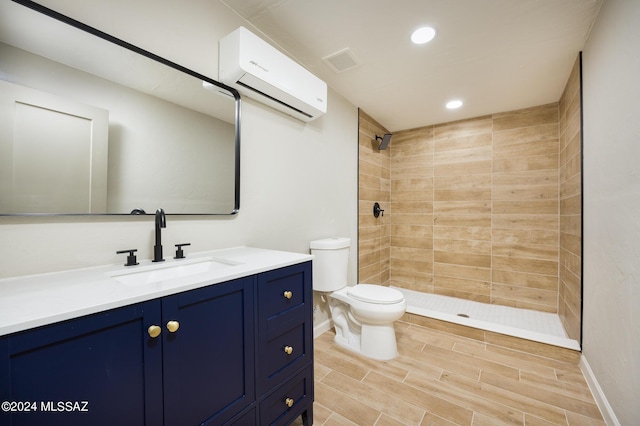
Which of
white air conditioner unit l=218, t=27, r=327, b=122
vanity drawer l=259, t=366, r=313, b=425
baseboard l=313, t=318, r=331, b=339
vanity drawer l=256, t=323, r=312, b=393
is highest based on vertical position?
white air conditioner unit l=218, t=27, r=327, b=122

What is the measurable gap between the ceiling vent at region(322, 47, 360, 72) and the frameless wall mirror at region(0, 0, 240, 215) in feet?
3.14

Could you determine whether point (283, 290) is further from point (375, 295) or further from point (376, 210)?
point (376, 210)

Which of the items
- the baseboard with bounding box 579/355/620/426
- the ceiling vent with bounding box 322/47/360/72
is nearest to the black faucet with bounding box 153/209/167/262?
the ceiling vent with bounding box 322/47/360/72

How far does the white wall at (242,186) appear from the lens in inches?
39.3

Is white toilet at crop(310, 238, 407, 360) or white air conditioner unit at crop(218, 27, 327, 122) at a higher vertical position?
white air conditioner unit at crop(218, 27, 327, 122)

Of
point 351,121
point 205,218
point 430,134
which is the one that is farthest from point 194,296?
point 430,134

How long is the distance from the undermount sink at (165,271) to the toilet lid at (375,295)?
1168 millimetres

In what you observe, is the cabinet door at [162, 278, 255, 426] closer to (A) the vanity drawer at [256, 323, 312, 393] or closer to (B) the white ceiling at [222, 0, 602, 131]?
(A) the vanity drawer at [256, 323, 312, 393]

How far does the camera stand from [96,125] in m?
1.08

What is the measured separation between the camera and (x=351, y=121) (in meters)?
2.81

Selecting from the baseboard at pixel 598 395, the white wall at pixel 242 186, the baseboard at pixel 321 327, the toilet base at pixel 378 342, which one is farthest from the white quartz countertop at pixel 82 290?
the baseboard at pixel 598 395

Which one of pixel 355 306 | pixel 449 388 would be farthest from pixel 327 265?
pixel 449 388

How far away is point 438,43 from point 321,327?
8.07 ft

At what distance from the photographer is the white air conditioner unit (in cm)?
145
